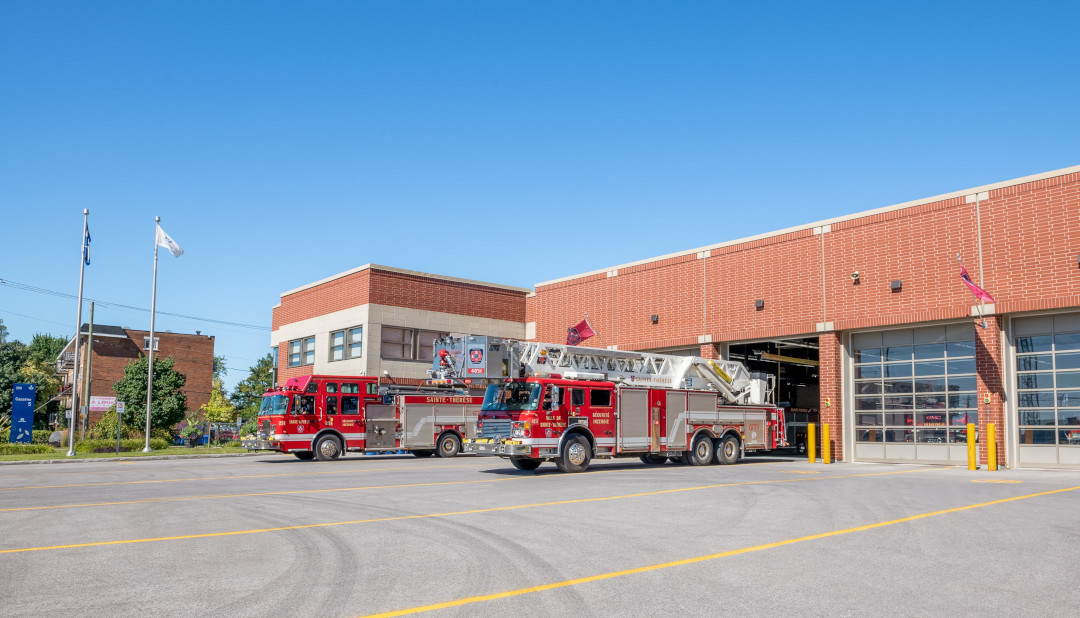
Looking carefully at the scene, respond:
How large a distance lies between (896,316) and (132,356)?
77.2 metres

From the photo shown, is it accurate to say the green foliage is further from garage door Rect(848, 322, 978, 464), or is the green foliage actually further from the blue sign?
garage door Rect(848, 322, 978, 464)

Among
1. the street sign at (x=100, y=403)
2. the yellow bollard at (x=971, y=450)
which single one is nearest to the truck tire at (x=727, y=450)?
the yellow bollard at (x=971, y=450)

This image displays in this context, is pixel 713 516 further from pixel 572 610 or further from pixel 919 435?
pixel 919 435

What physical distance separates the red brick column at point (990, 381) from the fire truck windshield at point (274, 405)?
72.4 feet

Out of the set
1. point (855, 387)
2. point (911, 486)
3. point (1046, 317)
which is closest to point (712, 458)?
point (855, 387)

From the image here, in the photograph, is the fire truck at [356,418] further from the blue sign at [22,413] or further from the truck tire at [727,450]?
the blue sign at [22,413]

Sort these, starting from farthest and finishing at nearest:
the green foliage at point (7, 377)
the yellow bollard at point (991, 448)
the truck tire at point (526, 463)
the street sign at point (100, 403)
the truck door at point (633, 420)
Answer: the street sign at point (100, 403) → the green foliage at point (7, 377) → the truck door at point (633, 420) → the yellow bollard at point (991, 448) → the truck tire at point (526, 463)

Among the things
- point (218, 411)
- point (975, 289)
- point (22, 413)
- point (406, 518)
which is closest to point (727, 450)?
point (975, 289)

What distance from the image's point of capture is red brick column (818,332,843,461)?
29250 mm

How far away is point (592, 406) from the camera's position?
2312 centimetres

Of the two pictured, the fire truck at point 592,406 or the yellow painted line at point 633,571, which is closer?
the yellow painted line at point 633,571

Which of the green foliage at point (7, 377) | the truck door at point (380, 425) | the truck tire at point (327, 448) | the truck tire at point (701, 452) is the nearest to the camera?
the truck tire at point (701, 452)

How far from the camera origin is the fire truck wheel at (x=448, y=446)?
3167 centimetres

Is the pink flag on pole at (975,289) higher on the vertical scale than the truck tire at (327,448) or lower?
higher
